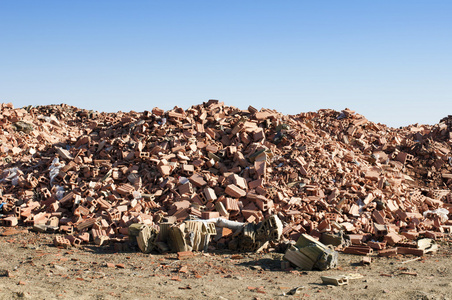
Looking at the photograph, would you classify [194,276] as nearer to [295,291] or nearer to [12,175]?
[295,291]

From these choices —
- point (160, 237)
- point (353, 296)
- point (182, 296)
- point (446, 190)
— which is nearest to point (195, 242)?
point (160, 237)

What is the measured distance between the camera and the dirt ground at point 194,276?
24.3ft

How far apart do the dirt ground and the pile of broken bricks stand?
0.80 meters

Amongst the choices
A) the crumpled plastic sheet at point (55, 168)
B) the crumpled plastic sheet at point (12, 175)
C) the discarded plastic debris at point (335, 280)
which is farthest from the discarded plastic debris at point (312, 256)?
the crumpled plastic sheet at point (12, 175)

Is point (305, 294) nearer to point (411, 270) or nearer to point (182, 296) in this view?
point (182, 296)

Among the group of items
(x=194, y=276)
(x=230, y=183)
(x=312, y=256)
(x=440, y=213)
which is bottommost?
(x=194, y=276)

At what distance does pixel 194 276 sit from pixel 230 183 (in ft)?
14.6

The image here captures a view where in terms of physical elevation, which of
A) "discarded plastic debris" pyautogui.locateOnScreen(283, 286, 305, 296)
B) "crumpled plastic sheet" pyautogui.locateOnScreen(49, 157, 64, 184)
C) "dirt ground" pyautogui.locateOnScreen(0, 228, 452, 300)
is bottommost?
"dirt ground" pyautogui.locateOnScreen(0, 228, 452, 300)

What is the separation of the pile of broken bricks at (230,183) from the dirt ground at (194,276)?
2.63 feet

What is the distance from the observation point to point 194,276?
27.9 feet

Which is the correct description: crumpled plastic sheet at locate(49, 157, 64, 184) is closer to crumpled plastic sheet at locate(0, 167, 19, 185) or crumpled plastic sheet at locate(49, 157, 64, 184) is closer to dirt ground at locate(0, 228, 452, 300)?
crumpled plastic sheet at locate(0, 167, 19, 185)

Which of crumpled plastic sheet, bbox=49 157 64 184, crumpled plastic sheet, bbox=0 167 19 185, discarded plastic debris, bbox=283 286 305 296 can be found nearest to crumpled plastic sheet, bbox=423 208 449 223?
discarded plastic debris, bbox=283 286 305 296

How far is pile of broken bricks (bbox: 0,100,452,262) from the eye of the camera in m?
11.5

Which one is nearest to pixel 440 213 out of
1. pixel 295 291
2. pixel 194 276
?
pixel 295 291
